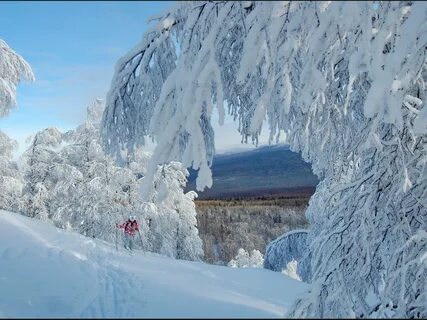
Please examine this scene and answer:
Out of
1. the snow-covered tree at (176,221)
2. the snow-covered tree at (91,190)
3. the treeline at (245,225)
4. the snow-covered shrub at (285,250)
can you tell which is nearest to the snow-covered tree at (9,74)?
the snow-covered tree at (91,190)

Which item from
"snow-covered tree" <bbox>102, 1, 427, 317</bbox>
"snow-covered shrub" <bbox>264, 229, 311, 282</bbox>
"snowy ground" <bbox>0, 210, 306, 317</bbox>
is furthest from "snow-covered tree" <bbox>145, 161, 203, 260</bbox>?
"snow-covered tree" <bbox>102, 1, 427, 317</bbox>

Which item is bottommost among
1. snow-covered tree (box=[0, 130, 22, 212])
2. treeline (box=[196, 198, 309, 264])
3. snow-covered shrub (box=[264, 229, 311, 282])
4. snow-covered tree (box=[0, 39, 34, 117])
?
treeline (box=[196, 198, 309, 264])

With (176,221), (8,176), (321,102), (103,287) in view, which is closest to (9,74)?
(8,176)

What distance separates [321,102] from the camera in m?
4.07

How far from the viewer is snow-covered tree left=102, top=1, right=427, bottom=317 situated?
8.88 feet

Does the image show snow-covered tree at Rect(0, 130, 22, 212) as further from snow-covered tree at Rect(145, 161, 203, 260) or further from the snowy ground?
the snowy ground

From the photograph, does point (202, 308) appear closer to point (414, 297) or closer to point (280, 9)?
point (280, 9)

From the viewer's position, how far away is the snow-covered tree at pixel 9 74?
11812 mm

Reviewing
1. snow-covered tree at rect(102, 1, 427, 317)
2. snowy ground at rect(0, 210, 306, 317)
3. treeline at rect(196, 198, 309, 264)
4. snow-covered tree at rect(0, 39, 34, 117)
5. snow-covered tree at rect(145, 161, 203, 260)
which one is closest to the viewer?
snowy ground at rect(0, 210, 306, 317)

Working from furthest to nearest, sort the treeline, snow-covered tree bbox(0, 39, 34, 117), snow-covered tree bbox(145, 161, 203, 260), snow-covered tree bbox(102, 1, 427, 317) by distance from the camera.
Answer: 1. the treeline
2. snow-covered tree bbox(145, 161, 203, 260)
3. snow-covered tree bbox(0, 39, 34, 117)
4. snow-covered tree bbox(102, 1, 427, 317)

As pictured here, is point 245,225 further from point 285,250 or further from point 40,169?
point 285,250

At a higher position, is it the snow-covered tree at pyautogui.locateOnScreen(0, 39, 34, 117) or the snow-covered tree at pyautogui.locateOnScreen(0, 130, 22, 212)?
the snow-covered tree at pyautogui.locateOnScreen(0, 39, 34, 117)

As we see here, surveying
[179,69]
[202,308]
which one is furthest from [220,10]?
[202,308]

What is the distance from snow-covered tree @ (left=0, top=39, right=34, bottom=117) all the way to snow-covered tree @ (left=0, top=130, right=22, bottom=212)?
3140 millimetres
